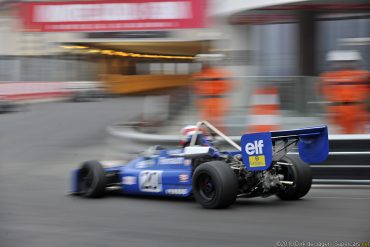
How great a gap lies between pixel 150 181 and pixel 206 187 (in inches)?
44.2

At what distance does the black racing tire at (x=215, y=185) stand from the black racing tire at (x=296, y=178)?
93 cm

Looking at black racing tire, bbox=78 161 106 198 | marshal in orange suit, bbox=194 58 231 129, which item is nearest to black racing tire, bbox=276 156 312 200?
black racing tire, bbox=78 161 106 198

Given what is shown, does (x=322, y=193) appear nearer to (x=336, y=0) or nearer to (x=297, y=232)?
(x=297, y=232)

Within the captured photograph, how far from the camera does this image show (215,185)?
8195 millimetres

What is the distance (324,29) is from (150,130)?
6840mm

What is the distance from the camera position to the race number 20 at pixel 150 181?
934 centimetres

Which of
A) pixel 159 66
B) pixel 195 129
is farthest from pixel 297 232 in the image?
pixel 159 66

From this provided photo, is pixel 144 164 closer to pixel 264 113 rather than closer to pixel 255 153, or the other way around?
pixel 255 153

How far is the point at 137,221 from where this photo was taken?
25.2 feet

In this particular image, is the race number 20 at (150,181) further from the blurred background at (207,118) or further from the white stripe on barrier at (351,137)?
the white stripe on barrier at (351,137)

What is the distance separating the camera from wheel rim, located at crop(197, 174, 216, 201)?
27.7 feet

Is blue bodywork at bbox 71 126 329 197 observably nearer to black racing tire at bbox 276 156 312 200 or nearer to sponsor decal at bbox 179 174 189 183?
sponsor decal at bbox 179 174 189 183

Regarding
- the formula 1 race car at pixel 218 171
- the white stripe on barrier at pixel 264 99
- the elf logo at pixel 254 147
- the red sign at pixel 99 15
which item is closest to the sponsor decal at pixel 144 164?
the formula 1 race car at pixel 218 171

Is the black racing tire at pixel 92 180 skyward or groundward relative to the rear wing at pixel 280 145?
groundward
